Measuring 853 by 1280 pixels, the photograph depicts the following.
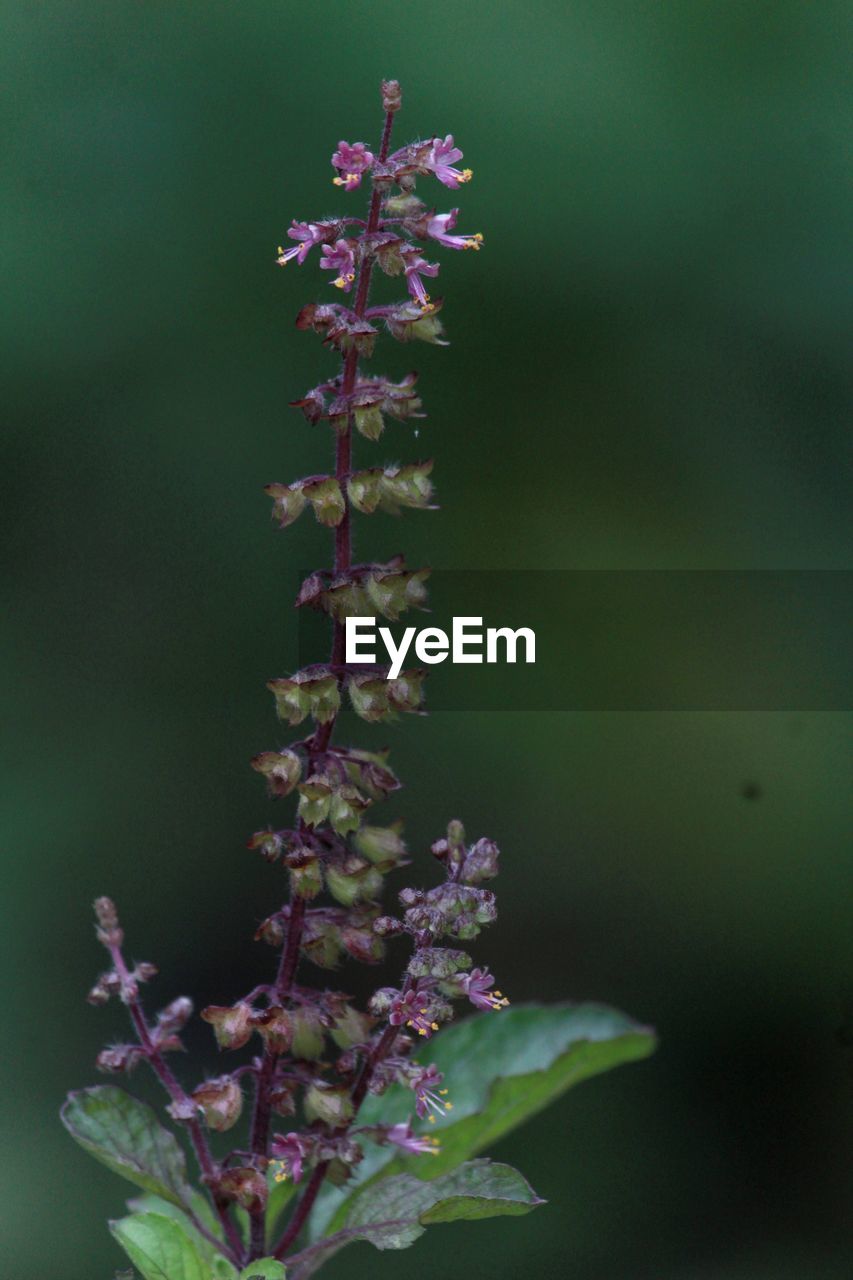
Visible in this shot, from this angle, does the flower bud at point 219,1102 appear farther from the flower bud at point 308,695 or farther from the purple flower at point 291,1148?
the flower bud at point 308,695

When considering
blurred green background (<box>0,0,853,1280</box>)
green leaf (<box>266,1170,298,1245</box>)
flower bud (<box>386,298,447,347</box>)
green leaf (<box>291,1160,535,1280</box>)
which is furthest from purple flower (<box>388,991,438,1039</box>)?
blurred green background (<box>0,0,853,1280</box>)

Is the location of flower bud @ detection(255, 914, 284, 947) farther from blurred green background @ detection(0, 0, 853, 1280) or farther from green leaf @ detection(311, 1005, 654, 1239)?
blurred green background @ detection(0, 0, 853, 1280)

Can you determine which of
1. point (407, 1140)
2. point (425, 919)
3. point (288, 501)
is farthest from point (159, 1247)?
point (288, 501)

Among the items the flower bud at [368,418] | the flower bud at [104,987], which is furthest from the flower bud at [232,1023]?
the flower bud at [368,418]

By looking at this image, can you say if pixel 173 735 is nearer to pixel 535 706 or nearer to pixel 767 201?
pixel 535 706

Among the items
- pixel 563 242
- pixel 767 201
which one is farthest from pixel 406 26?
pixel 767 201

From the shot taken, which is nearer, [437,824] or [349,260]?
[349,260]

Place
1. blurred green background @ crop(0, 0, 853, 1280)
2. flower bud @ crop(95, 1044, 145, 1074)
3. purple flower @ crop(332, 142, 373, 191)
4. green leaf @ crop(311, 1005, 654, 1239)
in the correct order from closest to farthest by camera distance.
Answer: purple flower @ crop(332, 142, 373, 191) < flower bud @ crop(95, 1044, 145, 1074) < green leaf @ crop(311, 1005, 654, 1239) < blurred green background @ crop(0, 0, 853, 1280)
